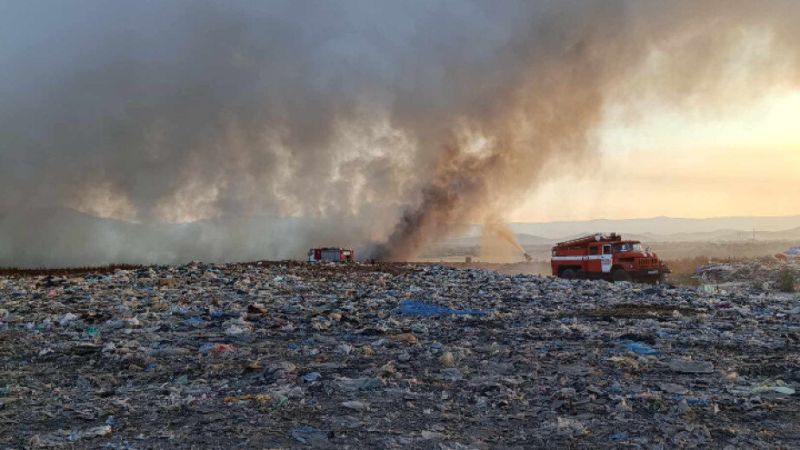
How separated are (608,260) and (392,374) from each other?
16630 mm

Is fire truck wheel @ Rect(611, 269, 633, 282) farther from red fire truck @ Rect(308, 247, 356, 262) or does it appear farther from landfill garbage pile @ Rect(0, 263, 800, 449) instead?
red fire truck @ Rect(308, 247, 356, 262)

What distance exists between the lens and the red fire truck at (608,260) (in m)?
20.2

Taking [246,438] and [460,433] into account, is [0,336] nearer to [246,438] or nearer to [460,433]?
[246,438]

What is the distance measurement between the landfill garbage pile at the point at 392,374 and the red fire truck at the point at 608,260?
9.04 meters

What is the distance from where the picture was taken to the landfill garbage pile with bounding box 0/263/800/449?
4.38m

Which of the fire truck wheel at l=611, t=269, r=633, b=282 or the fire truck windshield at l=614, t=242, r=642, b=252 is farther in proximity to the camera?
the fire truck windshield at l=614, t=242, r=642, b=252

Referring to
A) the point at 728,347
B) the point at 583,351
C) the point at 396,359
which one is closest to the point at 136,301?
the point at 396,359

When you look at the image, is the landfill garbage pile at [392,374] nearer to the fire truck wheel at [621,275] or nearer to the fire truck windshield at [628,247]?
the fire truck wheel at [621,275]

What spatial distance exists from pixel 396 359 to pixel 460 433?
2.25 metres

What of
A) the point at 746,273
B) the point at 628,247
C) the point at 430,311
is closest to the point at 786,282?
the point at 628,247

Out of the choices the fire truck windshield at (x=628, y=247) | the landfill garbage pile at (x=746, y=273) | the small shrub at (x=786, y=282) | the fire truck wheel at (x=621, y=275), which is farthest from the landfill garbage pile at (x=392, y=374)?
the landfill garbage pile at (x=746, y=273)

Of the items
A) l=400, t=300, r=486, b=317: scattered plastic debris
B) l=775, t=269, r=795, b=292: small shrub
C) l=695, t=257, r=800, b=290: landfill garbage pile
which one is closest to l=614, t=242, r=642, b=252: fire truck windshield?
l=695, t=257, r=800, b=290: landfill garbage pile

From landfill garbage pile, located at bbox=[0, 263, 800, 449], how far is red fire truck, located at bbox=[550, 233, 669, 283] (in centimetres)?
904

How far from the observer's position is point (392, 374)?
589cm
